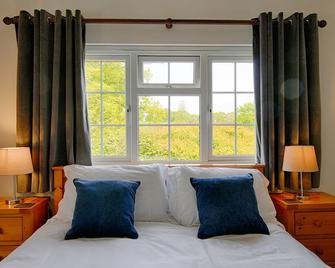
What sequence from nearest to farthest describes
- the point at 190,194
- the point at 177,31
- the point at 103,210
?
the point at 103,210
the point at 190,194
the point at 177,31

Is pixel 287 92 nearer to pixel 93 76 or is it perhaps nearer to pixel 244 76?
pixel 244 76

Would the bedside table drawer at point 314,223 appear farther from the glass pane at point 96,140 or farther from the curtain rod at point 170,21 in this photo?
the glass pane at point 96,140

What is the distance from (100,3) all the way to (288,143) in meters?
2.02

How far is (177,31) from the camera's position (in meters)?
2.48

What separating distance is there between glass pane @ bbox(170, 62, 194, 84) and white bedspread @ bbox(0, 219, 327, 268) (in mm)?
1406

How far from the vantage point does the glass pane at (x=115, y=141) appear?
2.56 meters

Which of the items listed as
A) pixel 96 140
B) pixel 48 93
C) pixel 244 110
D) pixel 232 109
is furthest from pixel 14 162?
pixel 244 110

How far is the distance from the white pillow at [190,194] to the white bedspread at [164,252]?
0.17m

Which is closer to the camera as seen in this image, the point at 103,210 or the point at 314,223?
the point at 103,210

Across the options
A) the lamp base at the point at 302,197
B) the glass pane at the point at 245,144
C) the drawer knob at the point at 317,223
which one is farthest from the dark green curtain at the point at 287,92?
the drawer knob at the point at 317,223

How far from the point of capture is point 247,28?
2.50 metres

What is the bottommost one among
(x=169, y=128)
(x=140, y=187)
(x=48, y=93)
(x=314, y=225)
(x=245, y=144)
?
(x=314, y=225)

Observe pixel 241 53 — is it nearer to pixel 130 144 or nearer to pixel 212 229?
pixel 130 144

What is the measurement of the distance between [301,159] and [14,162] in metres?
2.13
